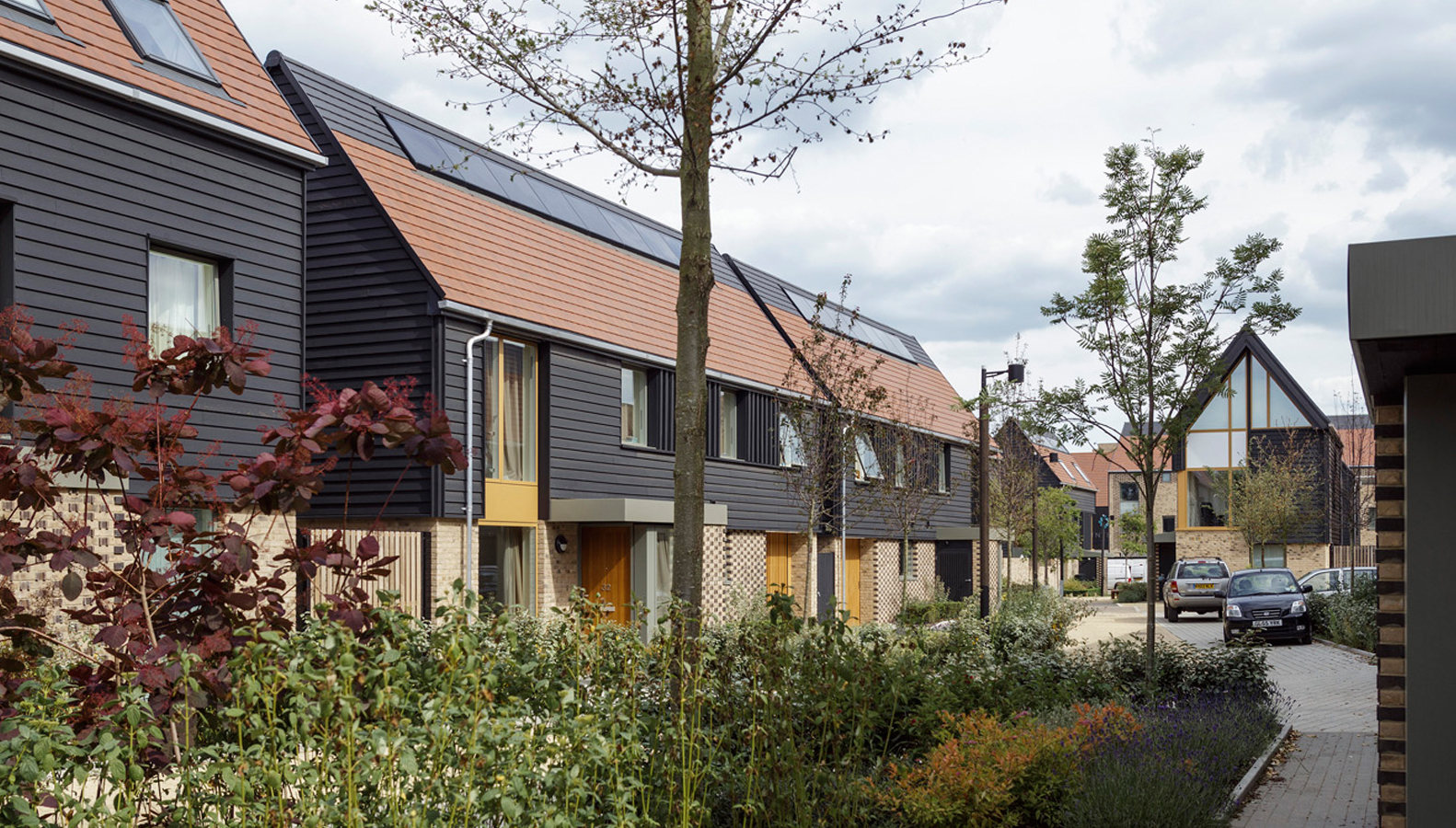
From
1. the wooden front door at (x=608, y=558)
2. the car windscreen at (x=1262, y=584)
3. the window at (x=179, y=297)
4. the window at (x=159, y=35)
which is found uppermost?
the window at (x=159, y=35)

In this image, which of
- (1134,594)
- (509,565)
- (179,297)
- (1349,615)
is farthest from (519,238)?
(1134,594)

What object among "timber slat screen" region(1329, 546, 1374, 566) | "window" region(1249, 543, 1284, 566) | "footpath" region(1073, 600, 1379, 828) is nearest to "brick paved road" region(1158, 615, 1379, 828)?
"footpath" region(1073, 600, 1379, 828)

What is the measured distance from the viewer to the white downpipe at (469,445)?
1662 centimetres

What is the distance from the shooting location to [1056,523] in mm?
45312

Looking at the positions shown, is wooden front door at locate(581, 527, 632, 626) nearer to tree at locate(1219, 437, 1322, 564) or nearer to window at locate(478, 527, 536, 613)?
window at locate(478, 527, 536, 613)

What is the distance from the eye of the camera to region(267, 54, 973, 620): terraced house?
1709 cm

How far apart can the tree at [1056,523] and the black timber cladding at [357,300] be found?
3061 centimetres

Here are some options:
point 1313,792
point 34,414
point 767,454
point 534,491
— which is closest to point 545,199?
point 534,491

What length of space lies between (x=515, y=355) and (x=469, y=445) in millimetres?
2249

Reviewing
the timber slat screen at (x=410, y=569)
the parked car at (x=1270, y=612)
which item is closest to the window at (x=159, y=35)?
the timber slat screen at (x=410, y=569)

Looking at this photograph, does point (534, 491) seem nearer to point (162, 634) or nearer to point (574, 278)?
point (574, 278)

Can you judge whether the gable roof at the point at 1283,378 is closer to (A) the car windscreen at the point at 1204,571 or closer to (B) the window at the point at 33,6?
(A) the car windscreen at the point at 1204,571

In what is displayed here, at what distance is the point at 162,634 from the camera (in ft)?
17.4

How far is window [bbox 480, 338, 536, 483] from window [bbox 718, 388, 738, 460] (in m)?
6.59
